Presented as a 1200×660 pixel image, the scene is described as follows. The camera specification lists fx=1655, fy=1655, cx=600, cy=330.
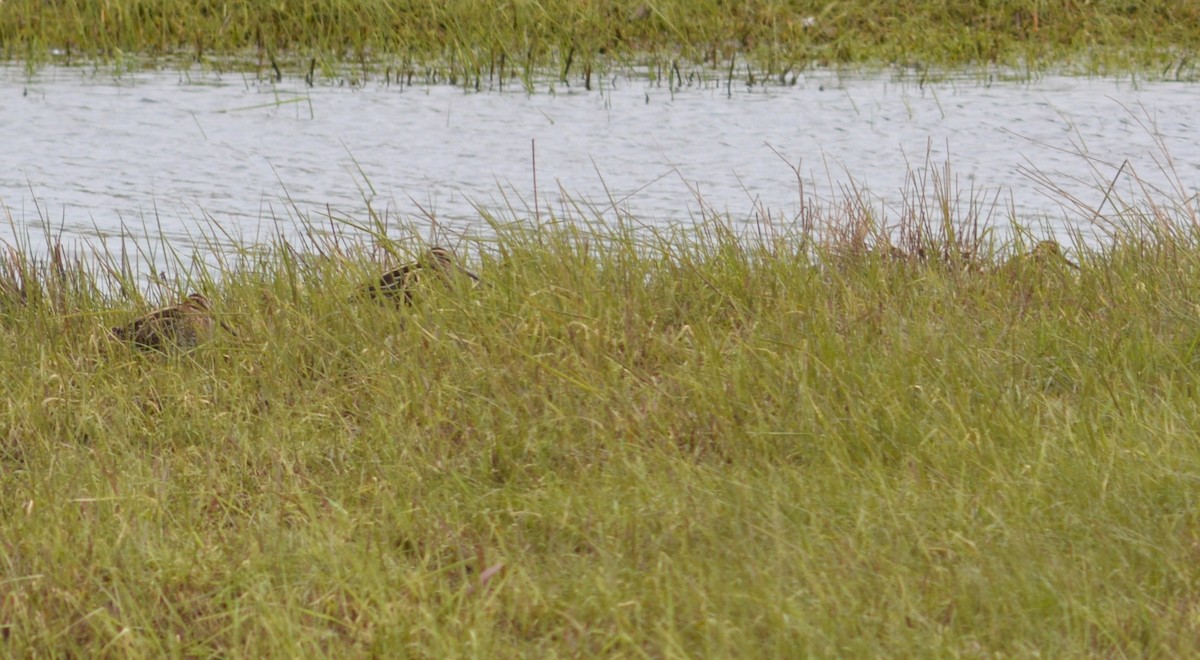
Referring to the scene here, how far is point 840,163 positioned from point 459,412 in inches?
168

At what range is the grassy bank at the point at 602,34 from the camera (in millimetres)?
10531

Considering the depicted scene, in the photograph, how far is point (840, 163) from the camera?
7676mm

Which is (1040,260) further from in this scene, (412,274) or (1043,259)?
(412,274)

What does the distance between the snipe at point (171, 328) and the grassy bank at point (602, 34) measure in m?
5.91

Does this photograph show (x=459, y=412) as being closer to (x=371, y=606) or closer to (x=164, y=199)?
(x=371, y=606)

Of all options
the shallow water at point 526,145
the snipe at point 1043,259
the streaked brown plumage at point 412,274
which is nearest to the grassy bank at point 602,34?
the shallow water at point 526,145

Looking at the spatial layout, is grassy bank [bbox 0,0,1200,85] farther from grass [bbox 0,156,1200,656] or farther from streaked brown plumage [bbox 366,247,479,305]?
grass [bbox 0,156,1200,656]

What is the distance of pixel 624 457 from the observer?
338cm

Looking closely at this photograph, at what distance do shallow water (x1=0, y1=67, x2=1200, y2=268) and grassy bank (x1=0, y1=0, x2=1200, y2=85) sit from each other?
0.55 m

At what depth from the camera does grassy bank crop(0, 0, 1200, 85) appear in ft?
34.6

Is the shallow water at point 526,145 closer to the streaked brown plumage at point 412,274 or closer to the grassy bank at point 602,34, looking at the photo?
the grassy bank at point 602,34

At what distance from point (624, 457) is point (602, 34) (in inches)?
306

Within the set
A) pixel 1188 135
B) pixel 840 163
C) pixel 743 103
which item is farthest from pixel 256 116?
pixel 1188 135

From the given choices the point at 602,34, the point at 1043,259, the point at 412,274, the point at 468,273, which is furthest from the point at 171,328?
the point at 602,34
